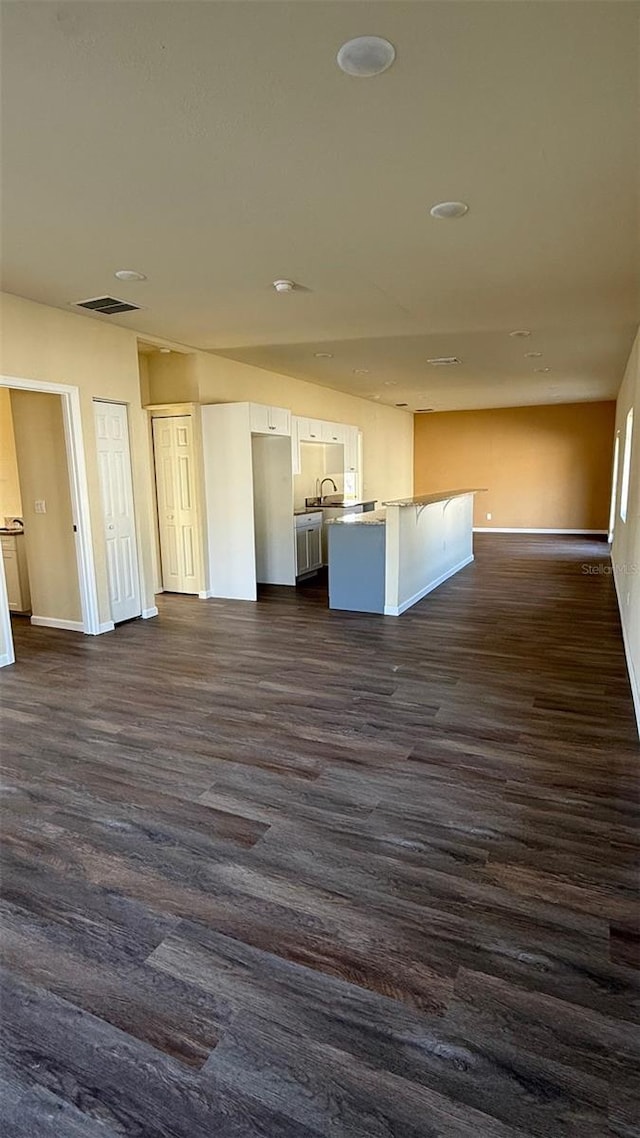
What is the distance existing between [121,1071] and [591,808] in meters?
2.00

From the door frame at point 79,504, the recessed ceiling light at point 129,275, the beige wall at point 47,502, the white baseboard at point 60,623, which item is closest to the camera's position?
the recessed ceiling light at point 129,275

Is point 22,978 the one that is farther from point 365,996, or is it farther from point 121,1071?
point 365,996

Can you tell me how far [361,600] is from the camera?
606 centimetres

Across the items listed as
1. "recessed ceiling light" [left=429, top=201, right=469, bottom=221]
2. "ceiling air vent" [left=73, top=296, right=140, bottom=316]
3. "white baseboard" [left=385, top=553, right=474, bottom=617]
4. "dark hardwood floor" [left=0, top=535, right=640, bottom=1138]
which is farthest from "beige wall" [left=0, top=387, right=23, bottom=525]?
"recessed ceiling light" [left=429, top=201, right=469, bottom=221]

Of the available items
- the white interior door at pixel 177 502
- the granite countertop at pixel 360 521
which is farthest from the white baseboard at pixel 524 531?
the white interior door at pixel 177 502

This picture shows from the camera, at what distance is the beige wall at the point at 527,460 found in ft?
38.5

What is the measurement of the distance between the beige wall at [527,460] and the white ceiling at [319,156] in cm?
759

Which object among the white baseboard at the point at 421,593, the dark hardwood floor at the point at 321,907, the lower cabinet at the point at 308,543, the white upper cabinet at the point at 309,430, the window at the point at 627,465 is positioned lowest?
the dark hardwood floor at the point at 321,907

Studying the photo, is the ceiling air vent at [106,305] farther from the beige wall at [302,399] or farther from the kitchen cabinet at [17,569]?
the kitchen cabinet at [17,569]

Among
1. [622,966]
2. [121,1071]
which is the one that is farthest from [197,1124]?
[622,966]

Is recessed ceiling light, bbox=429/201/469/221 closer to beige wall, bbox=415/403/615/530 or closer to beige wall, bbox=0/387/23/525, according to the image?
beige wall, bbox=0/387/23/525

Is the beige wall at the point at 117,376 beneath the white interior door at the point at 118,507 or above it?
above

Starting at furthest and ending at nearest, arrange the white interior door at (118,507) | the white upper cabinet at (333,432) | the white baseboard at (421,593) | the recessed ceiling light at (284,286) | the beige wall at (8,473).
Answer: the white upper cabinet at (333,432)
the beige wall at (8,473)
the white baseboard at (421,593)
the white interior door at (118,507)
the recessed ceiling light at (284,286)

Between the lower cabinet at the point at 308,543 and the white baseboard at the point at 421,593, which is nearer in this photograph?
the white baseboard at the point at 421,593
